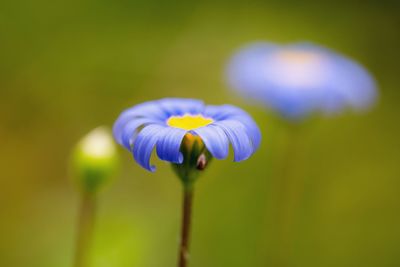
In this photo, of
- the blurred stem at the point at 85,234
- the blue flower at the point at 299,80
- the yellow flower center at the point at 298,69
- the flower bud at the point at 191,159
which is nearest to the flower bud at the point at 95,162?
the blurred stem at the point at 85,234

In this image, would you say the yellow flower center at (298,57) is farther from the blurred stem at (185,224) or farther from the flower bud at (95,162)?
the blurred stem at (185,224)

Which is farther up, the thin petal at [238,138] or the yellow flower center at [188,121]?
the yellow flower center at [188,121]

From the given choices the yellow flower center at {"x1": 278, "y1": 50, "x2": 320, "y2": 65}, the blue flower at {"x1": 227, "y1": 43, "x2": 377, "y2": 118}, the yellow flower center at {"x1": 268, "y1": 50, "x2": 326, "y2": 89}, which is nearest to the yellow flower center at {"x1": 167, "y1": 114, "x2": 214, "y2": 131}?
the blue flower at {"x1": 227, "y1": 43, "x2": 377, "y2": 118}

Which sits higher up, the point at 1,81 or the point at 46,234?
the point at 1,81

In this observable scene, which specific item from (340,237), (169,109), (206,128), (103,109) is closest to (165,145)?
(206,128)

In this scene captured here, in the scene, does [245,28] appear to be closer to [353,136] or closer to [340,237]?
[353,136]

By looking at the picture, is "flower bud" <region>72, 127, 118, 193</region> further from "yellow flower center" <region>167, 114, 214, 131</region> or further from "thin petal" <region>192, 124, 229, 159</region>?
"thin petal" <region>192, 124, 229, 159</region>

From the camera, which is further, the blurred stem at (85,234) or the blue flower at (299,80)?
the blue flower at (299,80)
